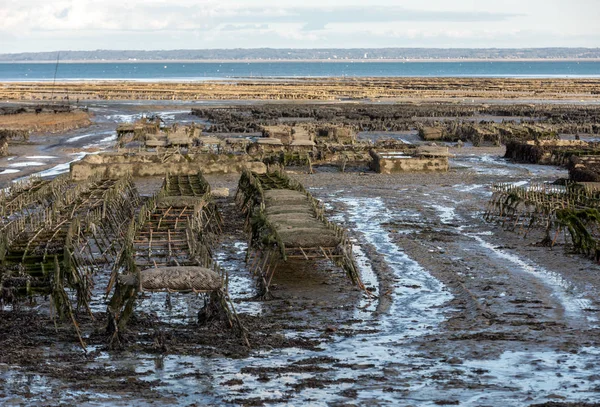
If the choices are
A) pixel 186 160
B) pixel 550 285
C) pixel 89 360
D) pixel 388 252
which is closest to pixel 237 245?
pixel 388 252

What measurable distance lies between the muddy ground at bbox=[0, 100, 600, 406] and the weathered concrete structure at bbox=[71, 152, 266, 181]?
36.4 ft

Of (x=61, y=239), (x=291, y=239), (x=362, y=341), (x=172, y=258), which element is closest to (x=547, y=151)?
(x=291, y=239)

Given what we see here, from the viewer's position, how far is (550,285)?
14.2 m

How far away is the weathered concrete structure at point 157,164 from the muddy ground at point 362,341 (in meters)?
11.1

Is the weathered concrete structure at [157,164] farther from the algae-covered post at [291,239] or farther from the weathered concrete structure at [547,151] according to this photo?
the algae-covered post at [291,239]

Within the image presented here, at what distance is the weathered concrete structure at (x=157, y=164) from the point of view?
27219 millimetres

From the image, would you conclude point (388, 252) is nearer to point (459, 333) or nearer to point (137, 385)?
point (459, 333)

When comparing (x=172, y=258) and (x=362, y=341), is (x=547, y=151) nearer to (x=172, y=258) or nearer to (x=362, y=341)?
(x=172, y=258)

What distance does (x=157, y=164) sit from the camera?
28250 millimetres

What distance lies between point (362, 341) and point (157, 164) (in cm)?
1798

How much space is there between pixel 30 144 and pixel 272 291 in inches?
1110

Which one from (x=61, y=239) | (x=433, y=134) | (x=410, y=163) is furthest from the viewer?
(x=433, y=134)

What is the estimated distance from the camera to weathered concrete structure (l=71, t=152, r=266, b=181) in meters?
27.2

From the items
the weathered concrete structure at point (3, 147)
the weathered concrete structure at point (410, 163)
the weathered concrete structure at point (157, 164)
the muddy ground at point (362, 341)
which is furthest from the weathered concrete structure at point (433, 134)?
the muddy ground at point (362, 341)
